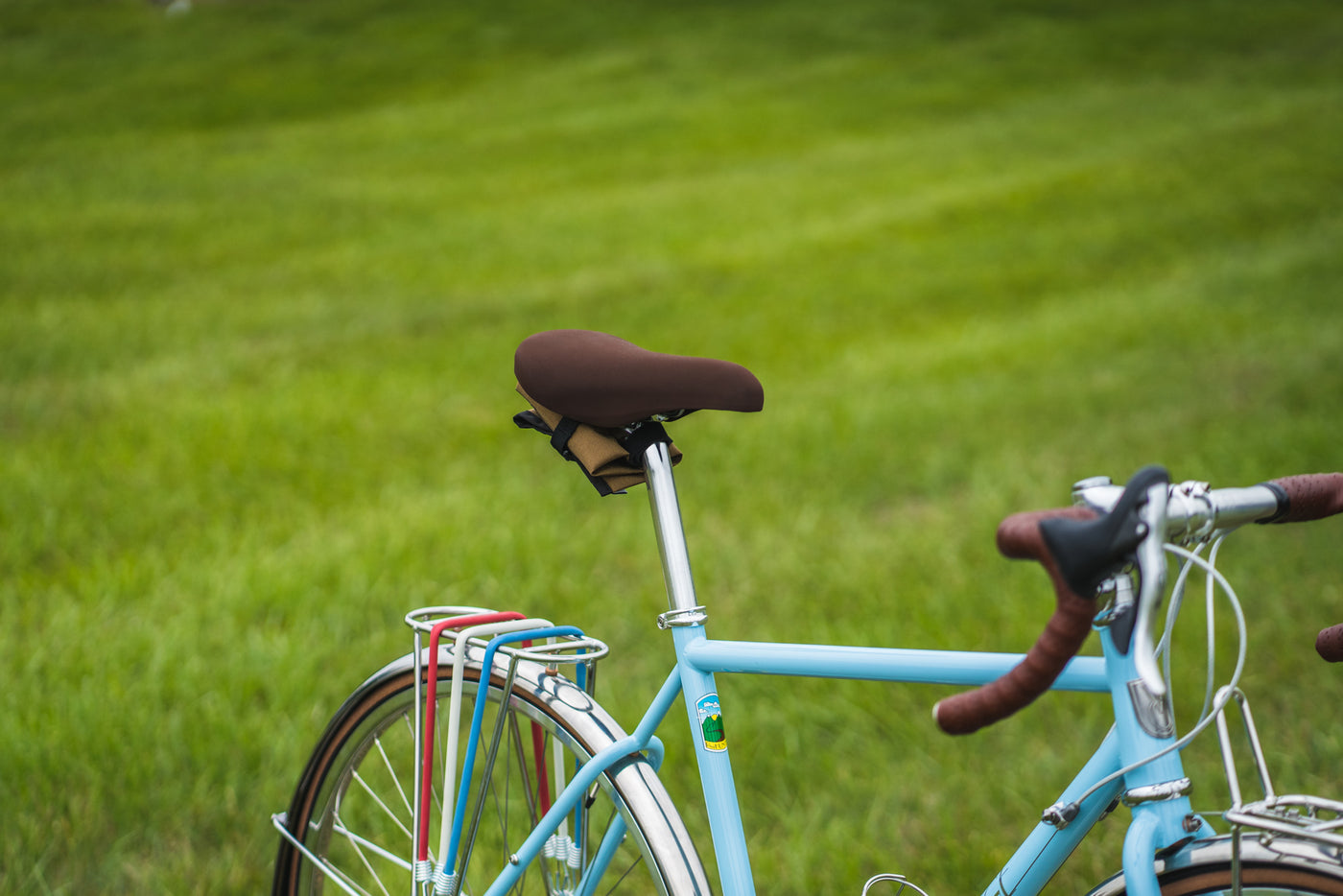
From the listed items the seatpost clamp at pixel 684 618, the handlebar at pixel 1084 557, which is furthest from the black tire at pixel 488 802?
the handlebar at pixel 1084 557

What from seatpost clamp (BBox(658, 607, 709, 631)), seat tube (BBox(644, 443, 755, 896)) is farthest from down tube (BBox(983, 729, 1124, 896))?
seatpost clamp (BBox(658, 607, 709, 631))

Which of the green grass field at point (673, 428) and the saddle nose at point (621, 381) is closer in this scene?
the saddle nose at point (621, 381)

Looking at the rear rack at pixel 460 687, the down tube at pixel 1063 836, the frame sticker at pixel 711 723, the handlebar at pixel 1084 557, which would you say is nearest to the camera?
the handlebar at pixel 1084 557

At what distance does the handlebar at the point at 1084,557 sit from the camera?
3.29 feet

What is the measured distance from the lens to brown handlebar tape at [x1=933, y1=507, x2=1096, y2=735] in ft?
3.30

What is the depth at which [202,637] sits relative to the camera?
11.5ft

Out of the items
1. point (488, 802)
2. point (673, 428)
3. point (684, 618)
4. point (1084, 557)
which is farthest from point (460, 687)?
point (673, 428)

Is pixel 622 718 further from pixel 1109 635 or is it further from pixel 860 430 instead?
pixel 860 430

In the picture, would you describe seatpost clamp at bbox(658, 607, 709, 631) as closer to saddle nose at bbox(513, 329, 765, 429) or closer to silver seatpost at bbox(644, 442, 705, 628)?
silver seatpost at bbox(644, 442, 705, 628)

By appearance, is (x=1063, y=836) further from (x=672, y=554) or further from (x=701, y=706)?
(x=672, y=554)

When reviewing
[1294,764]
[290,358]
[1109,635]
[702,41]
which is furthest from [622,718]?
[702,41]

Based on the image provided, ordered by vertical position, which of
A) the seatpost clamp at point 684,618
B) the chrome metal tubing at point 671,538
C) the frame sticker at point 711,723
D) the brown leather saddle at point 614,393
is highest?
the brown leather saddle at point 614,393

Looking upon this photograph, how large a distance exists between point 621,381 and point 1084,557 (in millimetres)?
753

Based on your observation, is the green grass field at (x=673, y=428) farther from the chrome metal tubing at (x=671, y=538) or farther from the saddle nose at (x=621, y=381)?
the saddle nose at (x=621, y=381)
